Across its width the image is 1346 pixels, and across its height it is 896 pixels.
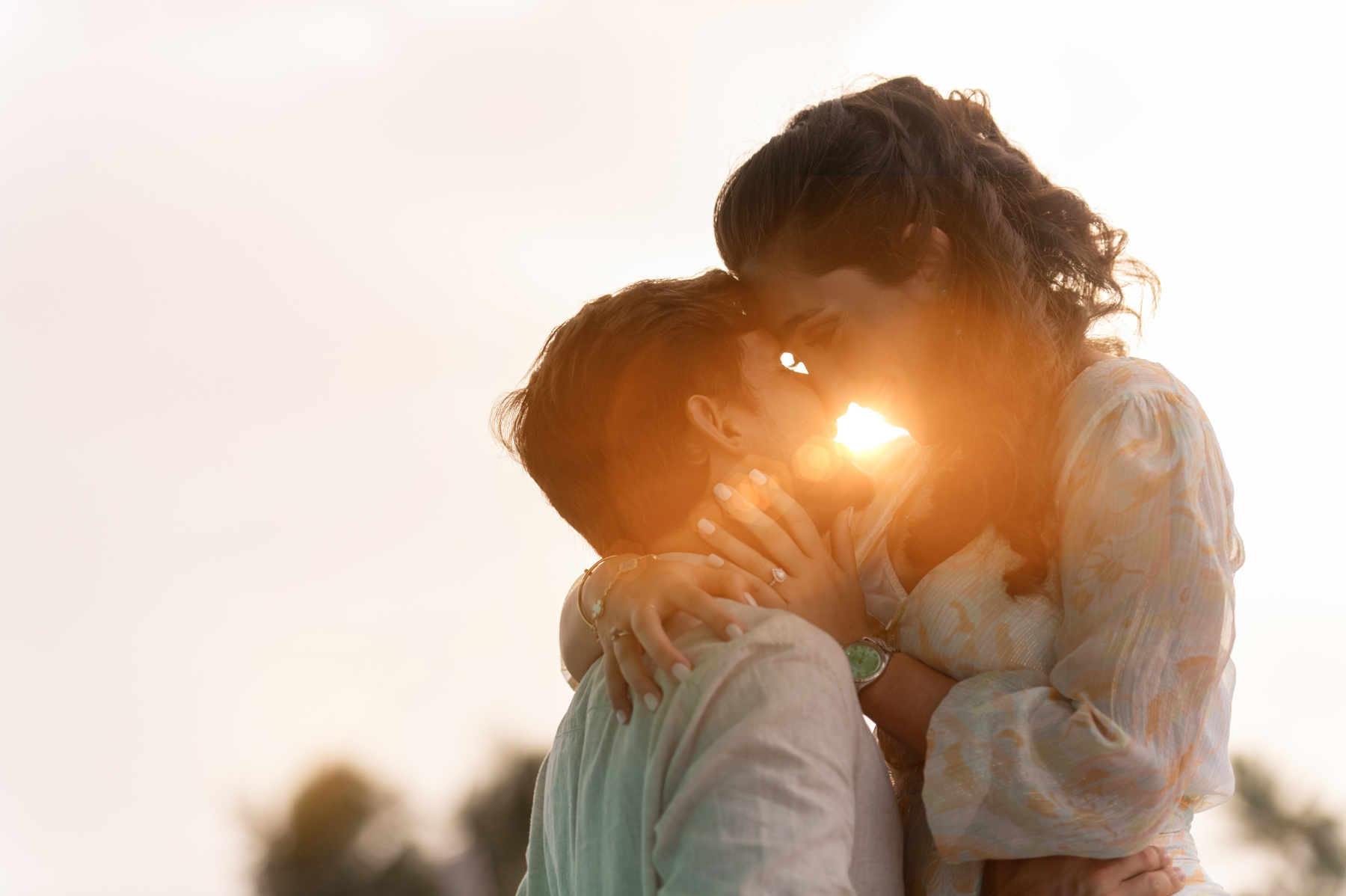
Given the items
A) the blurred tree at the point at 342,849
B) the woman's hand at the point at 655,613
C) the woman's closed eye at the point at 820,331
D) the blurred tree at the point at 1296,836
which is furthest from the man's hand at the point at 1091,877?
the blurred tree at the point at 342,849

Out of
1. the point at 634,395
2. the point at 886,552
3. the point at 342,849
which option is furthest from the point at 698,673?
the point at 342,849

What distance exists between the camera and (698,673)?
4.95ft

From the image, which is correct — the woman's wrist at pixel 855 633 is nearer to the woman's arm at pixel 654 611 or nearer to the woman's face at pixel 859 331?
the woman's arm at pixel 654 611

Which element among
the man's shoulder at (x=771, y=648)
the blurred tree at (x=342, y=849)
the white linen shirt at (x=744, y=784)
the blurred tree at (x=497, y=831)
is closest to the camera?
the white linen shirt at (x=744, y=784)

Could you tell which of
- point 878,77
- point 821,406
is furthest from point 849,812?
point 878,77

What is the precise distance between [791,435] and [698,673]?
29.4 inches

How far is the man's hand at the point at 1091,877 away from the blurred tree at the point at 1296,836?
73.6 ft

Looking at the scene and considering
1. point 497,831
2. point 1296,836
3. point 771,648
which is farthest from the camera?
point 497,831

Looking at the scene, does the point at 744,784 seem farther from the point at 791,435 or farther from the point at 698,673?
the point at 791,435

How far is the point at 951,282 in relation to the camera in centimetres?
228

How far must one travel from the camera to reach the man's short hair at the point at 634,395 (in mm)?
2037

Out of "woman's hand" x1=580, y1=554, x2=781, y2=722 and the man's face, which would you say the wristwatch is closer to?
"woman's hand" x1=580, y1=554, x2=781, y2=722

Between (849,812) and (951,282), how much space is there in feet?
4.49

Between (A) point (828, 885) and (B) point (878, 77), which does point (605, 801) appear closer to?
(A) point (828, 885)
